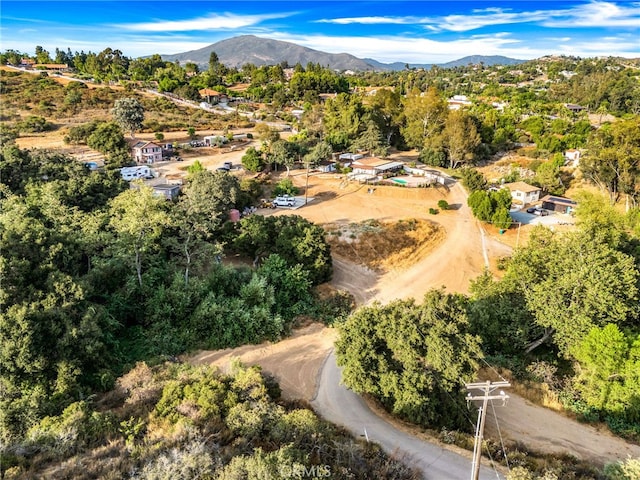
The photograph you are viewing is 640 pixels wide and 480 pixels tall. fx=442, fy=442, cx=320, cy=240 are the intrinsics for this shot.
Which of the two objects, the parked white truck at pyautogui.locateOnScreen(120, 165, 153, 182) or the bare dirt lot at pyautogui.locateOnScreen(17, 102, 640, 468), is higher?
the parked white truck at pyautogui.locateOnScreen(120, 165, 153, 182)

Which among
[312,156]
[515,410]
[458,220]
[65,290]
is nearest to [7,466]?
[65,290]

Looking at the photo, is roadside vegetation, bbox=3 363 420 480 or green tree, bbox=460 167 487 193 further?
green tree, bbox=460 167 487 193

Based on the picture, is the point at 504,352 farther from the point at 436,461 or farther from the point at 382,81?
the point at 382,81

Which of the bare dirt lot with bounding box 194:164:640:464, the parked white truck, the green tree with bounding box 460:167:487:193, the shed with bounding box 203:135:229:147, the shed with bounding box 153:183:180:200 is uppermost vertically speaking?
the shed with bounding box 203:135:229:147

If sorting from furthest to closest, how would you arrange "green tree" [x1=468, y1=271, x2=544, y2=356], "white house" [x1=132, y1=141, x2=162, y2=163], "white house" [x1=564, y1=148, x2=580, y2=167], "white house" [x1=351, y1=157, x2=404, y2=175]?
"white house" [x1=564, y1=148, x2=580, y2=167] < "white house" [x1=132, y1=141, x2=162, y2=163] < "white house" [x1=351, y1=157, x2=404, y2=175] < "green tree" [x1=468, y1=271, x2=544, y2=356]

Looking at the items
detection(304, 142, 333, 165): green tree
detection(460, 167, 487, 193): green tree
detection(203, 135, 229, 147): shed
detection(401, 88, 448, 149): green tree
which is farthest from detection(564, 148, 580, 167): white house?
detection(203, 135, 229, 147): shed

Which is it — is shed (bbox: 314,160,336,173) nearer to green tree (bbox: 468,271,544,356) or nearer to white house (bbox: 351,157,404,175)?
white house (bbox: 351,157,404,175)
